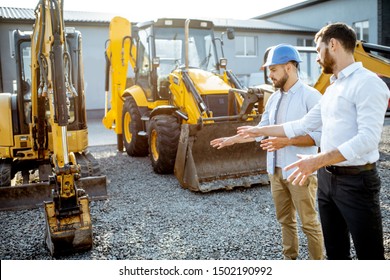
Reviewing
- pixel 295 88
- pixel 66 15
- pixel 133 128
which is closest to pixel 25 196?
pixel 133 128

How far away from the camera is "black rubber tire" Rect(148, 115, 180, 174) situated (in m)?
5.75

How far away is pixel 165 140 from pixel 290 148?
3187mm

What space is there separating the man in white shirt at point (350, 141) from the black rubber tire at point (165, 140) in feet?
12.0

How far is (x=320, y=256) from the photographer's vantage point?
2684mm

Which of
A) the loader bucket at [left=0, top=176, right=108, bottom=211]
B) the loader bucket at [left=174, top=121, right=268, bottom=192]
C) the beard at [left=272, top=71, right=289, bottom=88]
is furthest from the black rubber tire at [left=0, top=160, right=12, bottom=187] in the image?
the beard at [left=272, top=71, right=289, bottom=88]

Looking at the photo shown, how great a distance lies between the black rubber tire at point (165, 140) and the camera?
5754mm

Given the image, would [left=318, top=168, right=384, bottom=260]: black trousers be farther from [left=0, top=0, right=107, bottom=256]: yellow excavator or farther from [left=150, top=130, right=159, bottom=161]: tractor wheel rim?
[left=150, top=130, right=159, bottom=161]: tractor wheel rim

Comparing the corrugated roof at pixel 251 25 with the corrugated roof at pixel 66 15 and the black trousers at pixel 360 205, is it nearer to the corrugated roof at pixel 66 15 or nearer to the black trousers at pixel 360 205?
the corrugated roof at pixel 66 15

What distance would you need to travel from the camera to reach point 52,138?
4988 mm

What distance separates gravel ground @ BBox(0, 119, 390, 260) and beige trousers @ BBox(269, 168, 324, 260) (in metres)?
0.52

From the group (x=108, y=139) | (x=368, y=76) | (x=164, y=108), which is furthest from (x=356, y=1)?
(x=368, y=76)
